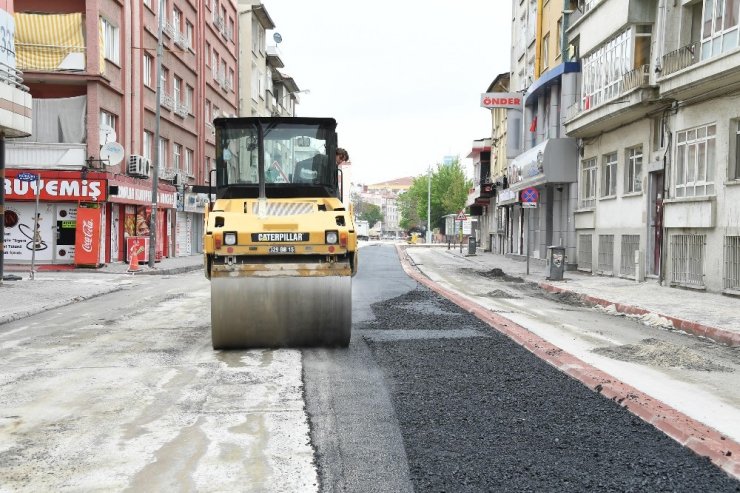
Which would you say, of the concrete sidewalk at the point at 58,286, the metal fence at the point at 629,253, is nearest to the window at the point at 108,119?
the concrete sidewalk at the point at 58,286

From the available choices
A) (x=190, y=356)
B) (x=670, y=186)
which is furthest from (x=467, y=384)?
(x=670, y=186)

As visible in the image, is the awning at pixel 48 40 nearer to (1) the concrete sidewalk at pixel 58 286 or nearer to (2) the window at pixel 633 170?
(1) the concrete sidewalk at pixel 58 286

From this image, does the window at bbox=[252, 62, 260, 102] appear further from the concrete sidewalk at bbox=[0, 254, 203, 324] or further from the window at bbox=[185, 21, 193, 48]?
the concrete sidewalk at bbox=[0, 254, 203, 324]

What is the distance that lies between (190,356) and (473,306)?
6.38 meters

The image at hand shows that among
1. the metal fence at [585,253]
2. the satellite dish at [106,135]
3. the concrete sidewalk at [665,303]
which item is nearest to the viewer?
the concrete sidewalk at [665,303]

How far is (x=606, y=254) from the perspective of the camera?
23469 millimetres

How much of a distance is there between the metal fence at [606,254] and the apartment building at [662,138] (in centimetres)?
4

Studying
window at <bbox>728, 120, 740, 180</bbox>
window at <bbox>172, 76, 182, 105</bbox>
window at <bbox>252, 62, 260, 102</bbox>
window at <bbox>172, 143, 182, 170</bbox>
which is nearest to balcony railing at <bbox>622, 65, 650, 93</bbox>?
window at <bbox>728, 120, 740, 180</bbox>

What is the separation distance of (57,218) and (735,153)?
22.1 metres

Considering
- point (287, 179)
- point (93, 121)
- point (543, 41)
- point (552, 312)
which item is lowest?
point (552, 312)

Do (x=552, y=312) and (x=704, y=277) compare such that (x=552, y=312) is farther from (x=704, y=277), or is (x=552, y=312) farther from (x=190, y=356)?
(x=190, y=356)

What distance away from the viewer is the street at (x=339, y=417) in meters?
3.93

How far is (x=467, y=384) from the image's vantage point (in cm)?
618

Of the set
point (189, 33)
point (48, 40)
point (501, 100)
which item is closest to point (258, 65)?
point (189, 33)
